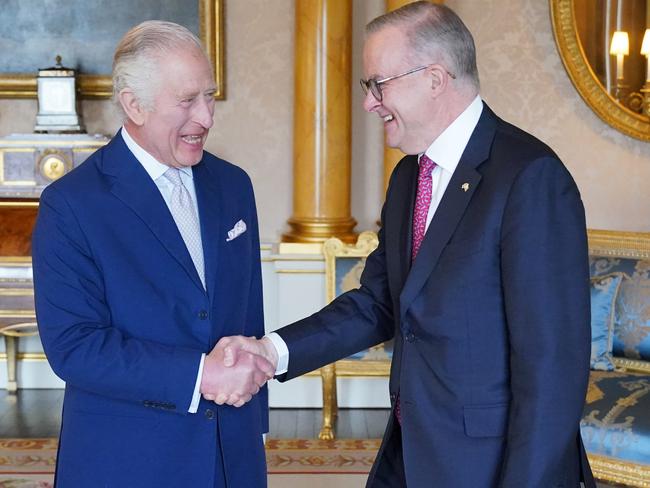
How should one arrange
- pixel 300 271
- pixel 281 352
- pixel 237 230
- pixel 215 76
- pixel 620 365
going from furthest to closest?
pixel 215 76 < pixel 300 271 < pixel 620 365 < pixel 281 352 < pixel 237 230

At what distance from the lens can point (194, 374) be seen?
2.30 metres

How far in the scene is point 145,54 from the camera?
2316mm

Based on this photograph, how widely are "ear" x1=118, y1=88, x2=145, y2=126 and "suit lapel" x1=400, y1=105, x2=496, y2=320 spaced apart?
0.78 meters

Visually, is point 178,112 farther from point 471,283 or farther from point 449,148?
point 471,283

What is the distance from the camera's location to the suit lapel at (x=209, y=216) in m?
2.41

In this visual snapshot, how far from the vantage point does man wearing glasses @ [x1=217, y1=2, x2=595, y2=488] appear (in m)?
2.09

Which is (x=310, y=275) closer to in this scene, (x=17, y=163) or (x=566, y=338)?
(x=17, y=163)

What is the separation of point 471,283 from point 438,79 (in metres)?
0.51

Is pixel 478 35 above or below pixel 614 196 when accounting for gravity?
above

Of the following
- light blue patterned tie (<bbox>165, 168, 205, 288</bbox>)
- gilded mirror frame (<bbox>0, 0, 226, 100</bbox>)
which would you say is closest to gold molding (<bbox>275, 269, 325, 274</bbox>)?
gilded mirror frame (<bbox>0, 0, 226, 100</bbox>)

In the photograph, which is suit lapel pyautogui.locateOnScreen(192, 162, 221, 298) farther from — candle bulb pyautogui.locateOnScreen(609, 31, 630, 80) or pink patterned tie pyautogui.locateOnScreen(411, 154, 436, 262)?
candle bulb pyautogui.locateOnScreen(609, 31, 630, 80)

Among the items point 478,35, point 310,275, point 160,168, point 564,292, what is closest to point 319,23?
point 478,35

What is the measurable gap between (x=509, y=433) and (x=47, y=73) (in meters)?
4.58

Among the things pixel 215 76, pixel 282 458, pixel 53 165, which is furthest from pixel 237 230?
pixel 215 76
